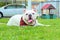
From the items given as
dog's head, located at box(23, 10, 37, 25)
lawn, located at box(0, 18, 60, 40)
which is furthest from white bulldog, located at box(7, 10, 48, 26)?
lawn, located at box(0, 18, 60, 40)

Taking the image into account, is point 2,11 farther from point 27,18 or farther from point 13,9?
point 27,18

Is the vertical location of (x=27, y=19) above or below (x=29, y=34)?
above

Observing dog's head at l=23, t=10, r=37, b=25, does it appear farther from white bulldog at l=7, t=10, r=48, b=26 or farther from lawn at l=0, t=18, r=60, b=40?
lawn at l=0, t=18, r=60, b=40

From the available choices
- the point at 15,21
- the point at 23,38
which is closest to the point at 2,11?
the point at 15,21

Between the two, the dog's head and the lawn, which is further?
the dog's head

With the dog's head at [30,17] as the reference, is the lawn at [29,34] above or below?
below

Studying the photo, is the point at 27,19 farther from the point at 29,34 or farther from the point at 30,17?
the point at 29,34

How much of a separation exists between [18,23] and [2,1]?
22.6 metres

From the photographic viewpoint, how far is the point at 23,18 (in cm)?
822

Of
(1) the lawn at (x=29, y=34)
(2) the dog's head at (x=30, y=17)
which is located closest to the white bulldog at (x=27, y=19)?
(2) the dog's head at (x=30, y=17)

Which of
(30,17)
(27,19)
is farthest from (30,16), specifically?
(27,19)

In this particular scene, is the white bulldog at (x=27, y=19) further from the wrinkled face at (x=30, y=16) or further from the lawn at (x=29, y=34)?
the lawn at (x=29, y=34)

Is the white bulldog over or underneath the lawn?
over

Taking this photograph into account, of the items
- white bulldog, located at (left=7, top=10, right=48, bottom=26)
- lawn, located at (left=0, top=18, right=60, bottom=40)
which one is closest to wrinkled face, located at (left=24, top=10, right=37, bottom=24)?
white bulldog, located at (left=7, top=10, right=48, bottom=26)
